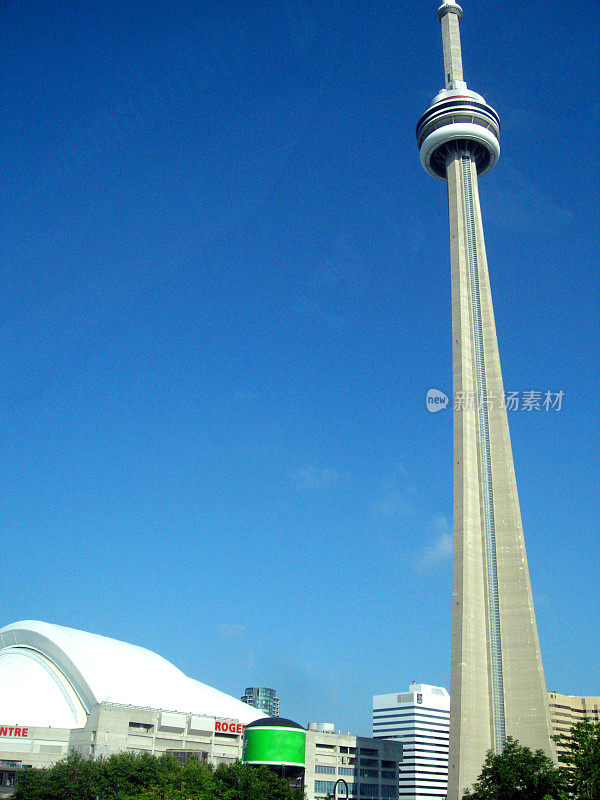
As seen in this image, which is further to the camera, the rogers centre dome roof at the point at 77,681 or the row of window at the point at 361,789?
the row of window at the point at 361,789

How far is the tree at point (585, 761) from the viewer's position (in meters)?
40.5

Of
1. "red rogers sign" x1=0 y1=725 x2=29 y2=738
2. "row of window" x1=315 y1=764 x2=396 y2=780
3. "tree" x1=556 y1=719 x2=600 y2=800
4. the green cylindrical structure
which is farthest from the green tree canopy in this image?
"tree" x1=556 y1=719 x2=600 y2=800

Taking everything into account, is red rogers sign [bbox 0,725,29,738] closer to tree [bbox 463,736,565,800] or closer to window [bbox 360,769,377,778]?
window [bbox 360,769,377,778]

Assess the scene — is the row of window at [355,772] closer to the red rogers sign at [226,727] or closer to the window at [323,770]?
the window at [323,770]

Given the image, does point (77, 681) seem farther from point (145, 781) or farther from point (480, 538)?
point (480, 538)

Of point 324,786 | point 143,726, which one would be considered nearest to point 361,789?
point 324,786

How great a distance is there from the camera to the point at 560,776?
4547cm

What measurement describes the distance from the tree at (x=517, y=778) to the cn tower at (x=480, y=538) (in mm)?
15914

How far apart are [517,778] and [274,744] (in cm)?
3670

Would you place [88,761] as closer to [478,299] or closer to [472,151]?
[478,299]

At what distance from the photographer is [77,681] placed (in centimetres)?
9962

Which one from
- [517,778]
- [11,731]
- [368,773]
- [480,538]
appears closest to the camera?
[517,778]

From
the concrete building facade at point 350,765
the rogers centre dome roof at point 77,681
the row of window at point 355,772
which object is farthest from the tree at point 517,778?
the rogers centre dome roof at point 77,681

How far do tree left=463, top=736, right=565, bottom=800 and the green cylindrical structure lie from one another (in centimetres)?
3265
